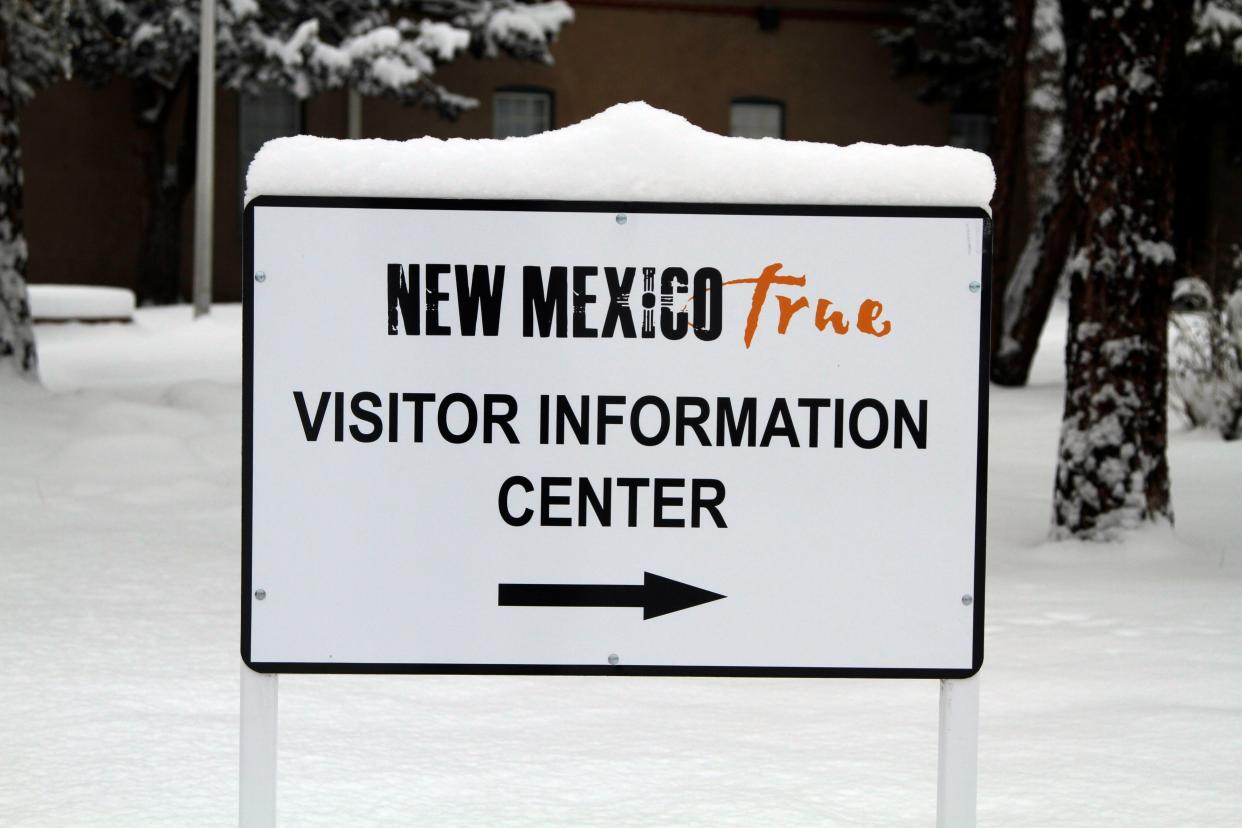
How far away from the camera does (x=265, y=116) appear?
27156 mm

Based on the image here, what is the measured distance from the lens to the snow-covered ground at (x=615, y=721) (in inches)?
134

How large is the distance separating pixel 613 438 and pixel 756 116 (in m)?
27.0

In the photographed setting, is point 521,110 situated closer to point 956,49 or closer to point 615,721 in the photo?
point 956,49

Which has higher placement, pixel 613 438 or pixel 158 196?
pixel 158 196

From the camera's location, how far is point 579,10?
2769 cm

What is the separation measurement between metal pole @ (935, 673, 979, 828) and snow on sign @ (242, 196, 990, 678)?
0.22ft

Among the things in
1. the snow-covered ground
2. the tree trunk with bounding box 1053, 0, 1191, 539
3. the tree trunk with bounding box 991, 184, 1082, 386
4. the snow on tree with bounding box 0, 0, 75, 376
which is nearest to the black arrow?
the snow-covered ground

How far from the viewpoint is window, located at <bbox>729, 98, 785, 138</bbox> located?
93.8ft

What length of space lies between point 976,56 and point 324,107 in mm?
11177

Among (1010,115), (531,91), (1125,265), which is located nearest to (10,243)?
(1125,265)

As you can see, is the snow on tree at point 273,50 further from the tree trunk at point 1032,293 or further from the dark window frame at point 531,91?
the tree trunk at point 1032,293

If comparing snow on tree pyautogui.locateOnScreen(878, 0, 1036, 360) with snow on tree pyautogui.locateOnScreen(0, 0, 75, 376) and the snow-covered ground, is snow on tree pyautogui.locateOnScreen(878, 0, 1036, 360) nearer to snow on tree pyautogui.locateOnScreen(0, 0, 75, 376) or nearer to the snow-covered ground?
snow on tree pyautogui.locateOnScreen(0, 0, 75, 376)

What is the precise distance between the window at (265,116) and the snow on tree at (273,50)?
1.15 meters

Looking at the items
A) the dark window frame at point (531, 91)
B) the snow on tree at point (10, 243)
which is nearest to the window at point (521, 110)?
the dark window frame at point (531, 91)
